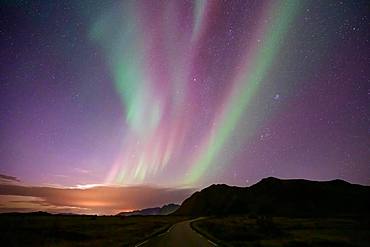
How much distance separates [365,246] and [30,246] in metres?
30.3

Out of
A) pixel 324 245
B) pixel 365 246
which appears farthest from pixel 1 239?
pixel 365 246

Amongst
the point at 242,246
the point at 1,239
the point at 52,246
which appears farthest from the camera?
the point at 1,239

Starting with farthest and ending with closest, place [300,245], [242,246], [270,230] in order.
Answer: [270,230] < [300,245] < [242,246]

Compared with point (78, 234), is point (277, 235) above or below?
below

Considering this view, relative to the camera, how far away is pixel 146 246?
72.5ft

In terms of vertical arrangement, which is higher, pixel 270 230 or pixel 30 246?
pixel 270 230

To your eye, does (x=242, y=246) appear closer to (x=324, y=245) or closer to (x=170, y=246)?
(x=170, y=246)

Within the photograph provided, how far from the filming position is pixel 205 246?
2133 cm

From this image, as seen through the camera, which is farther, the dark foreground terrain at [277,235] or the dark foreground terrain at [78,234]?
the dark foreground terrain at [78,234]

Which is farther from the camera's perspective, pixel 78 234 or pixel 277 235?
pixel 78 234

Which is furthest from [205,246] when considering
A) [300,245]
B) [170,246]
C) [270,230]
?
[270,230]

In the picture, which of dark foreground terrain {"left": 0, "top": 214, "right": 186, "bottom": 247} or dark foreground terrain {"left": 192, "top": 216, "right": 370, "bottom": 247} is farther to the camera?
dark foreground terrain {"left": 0, "top": 214, "right": 186, "bottom": 247}

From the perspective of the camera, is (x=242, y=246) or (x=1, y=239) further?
(x=1, y=239)

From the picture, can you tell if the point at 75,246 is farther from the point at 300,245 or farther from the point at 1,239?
the point at 300,245
